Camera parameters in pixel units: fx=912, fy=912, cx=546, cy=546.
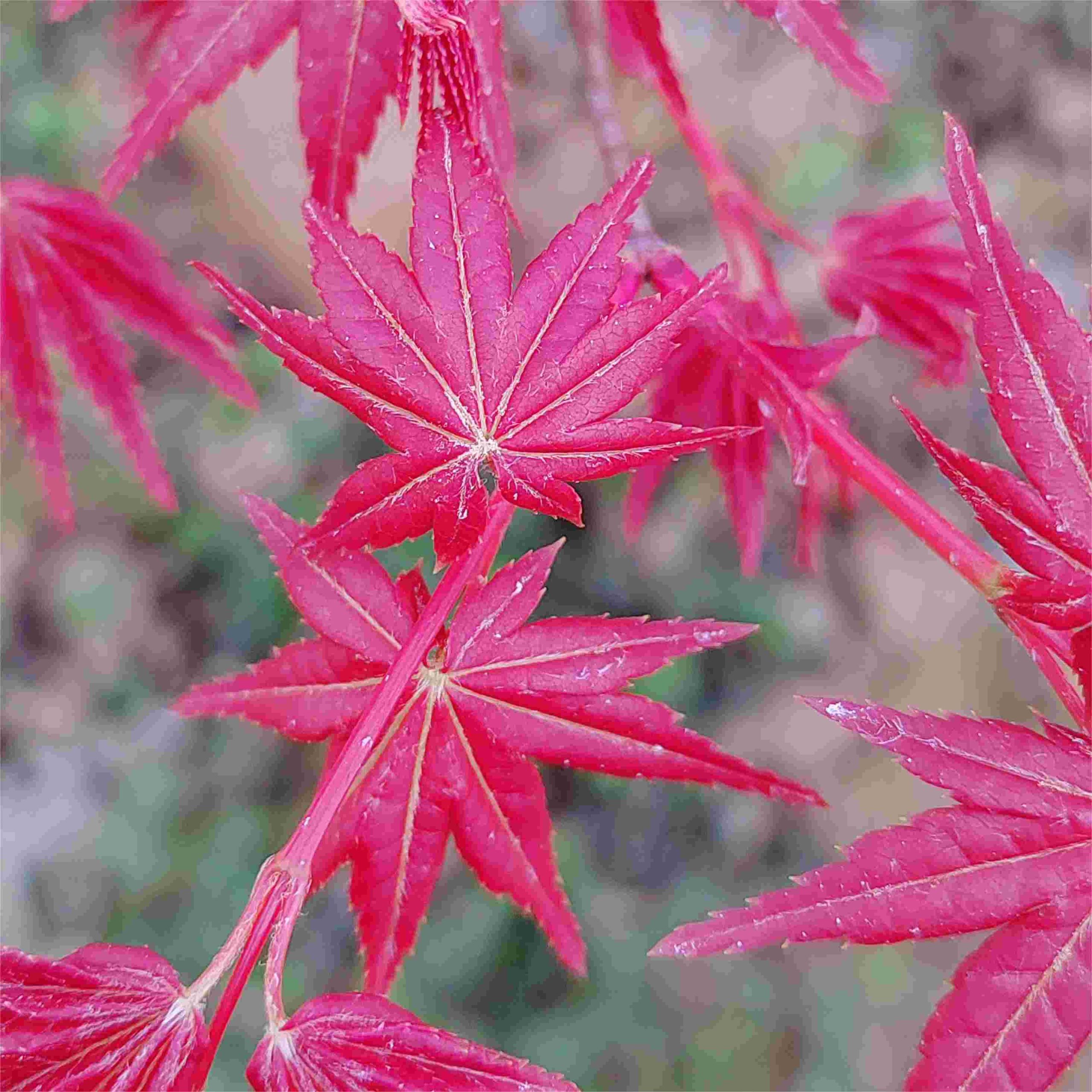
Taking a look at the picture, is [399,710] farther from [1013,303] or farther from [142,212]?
A: [142,212]

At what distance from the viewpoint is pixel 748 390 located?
602 mm

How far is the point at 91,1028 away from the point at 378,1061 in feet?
0.46

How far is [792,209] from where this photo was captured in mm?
1506

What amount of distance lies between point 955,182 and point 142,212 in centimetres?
140

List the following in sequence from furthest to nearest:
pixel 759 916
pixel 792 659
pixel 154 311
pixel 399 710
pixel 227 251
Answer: pixel 227 251, pixel 792 659, pixel 154 311, pixel 399 710, pixel 759 916

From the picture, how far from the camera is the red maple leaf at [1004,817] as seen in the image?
1.48ft

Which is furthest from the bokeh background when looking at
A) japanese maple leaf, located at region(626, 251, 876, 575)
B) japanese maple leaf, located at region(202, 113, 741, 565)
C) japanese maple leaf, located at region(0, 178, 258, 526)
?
japanese maple leaf, located at region(202, 113, 741, 565)

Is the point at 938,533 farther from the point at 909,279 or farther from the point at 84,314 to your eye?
the point at 84,314

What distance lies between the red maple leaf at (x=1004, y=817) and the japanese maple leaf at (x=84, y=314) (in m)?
0.61

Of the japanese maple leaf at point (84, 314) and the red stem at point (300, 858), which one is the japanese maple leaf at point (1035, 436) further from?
the japanese maple leaf at point (84, 314)

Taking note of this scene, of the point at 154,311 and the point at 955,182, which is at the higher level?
the point at 955,182

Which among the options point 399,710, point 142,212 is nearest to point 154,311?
point 399,710

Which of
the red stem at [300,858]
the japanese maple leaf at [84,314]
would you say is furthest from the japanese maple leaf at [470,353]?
the japanese maple leaf at [84,314]

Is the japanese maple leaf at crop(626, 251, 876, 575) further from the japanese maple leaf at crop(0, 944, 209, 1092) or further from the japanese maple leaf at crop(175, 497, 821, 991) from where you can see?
the japanese maple leaf at crop(0, 944, 209, 1092)
